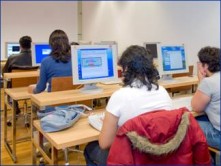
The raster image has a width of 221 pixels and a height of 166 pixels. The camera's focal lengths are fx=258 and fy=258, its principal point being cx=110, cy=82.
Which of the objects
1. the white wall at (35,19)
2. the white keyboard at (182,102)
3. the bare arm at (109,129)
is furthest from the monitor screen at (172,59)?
the white wall at (35,19)

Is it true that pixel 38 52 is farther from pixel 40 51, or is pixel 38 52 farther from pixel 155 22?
pixel 155 22

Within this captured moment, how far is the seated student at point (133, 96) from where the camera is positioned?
1.20 m

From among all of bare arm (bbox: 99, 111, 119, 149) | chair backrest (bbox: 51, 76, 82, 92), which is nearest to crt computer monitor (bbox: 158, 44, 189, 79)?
chair backrest (bbox: 51, 76, 82, 92)

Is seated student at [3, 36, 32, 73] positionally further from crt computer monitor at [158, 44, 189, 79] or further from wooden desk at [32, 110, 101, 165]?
wooden desk at [32, 110, 101, 165]

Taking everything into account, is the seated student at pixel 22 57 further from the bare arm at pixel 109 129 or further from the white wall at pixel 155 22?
the bare arm at pixel 109 129

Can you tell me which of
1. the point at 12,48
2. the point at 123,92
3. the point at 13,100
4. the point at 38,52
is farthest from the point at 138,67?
the point at 12,48

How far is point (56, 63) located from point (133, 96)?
3.92 feet

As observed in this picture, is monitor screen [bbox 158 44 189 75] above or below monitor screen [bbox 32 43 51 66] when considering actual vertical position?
below

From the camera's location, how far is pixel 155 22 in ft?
17.5

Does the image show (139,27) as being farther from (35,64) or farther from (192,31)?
(35,64)

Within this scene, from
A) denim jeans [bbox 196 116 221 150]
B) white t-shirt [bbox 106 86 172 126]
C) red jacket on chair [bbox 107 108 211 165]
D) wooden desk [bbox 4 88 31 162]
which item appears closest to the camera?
red jacket on chair [bbox 107 108 211 165]

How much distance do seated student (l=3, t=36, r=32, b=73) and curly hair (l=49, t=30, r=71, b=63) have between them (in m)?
1.34

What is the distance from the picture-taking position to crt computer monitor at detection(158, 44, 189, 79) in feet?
8.35

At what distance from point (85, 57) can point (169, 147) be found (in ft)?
3.74
